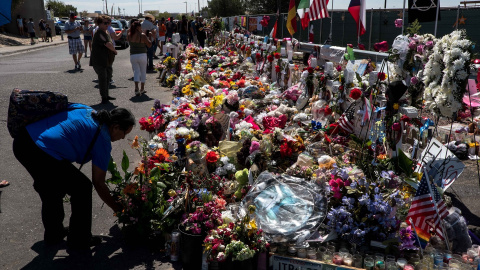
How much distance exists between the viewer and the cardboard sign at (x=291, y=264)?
3.53 metres

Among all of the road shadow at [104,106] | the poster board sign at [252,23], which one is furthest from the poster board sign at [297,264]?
the poster board sign at [252,23]

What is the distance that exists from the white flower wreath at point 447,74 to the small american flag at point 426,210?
110cm

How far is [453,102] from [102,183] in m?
3.41

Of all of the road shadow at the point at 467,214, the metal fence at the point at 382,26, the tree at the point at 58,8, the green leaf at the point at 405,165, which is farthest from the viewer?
the tree at the point at 58,8

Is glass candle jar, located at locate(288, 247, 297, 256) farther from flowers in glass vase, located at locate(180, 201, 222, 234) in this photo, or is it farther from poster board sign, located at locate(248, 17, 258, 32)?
poster board sign, located at locate(248, 17, 258, 32)

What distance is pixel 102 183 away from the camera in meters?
3.99

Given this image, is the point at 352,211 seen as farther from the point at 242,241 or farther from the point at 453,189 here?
the point at 453,189

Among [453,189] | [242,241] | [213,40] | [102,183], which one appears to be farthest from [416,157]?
[213,40]

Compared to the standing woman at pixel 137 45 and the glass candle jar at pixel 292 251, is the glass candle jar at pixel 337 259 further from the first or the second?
the standing woman at pixel 137 45

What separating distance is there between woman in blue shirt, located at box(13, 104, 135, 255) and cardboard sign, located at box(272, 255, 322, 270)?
1646 mm

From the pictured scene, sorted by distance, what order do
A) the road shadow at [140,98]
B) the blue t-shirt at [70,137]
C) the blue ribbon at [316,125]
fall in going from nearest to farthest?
the blue t-shirt at [70,137], the blue ribbon at [316,125], the road shadow at [140,98]

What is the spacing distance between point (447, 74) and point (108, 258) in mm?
3611

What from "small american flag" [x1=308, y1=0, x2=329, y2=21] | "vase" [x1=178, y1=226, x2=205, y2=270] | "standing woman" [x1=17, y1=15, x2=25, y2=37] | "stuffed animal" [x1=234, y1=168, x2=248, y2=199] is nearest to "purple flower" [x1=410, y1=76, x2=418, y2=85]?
"stuffed animal" [x1=234, y1=168, x2=248, y2=199]

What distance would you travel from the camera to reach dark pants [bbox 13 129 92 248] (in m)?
3.86
